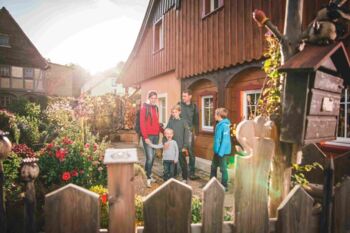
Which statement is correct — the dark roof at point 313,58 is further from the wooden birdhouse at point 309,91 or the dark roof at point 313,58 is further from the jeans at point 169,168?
the jeans at point 169,168

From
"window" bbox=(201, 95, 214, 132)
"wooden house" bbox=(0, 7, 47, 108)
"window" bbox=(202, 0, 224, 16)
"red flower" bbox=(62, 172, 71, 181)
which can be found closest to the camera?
"red flower" bbox=(62, 172, 71, 181)

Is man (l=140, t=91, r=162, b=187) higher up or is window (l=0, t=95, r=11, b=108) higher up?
window (l=0, t=95, r=11, b=108)

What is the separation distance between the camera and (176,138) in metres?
6.12

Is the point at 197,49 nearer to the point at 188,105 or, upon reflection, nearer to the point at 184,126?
the point at 188,105

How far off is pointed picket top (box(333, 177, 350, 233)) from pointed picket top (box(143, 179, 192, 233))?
1.24 meters

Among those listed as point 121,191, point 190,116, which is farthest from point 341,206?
point 190,116

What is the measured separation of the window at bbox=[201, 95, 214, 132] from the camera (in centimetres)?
798

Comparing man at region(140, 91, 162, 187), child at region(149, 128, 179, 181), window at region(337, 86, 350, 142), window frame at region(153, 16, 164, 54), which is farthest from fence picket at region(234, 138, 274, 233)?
window frame at region(153, 16, 164, 54)

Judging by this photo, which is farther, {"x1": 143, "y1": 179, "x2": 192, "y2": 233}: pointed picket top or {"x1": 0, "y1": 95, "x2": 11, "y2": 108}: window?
{"x1": 0, "y1": 95, "x2": 11, "y2": 108}: window

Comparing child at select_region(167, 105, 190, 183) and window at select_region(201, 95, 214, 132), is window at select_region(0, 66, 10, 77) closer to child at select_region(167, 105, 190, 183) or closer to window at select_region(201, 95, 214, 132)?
window at select_region(201, 95, 214, 132)

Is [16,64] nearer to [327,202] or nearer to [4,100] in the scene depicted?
[4,100]

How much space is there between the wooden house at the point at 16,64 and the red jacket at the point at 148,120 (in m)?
24.3

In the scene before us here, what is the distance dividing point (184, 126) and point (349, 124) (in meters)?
3.15

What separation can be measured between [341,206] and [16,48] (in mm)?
32590
